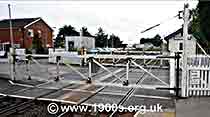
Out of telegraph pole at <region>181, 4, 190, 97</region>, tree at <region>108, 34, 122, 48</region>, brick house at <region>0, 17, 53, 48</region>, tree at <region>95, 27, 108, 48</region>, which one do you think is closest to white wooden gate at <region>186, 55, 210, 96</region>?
telegraph pole at <region>181, 4, 190, 97</region>

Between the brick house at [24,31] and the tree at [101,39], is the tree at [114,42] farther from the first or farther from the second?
the brick house at [24,31]

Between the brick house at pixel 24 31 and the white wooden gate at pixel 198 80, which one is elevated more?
the brick house at pixel 24 31

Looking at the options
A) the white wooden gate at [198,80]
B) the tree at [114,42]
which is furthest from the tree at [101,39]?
the white wooden gate at [198,80]

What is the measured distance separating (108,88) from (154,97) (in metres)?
2.20

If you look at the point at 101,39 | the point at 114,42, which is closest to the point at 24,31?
the point at 101,39

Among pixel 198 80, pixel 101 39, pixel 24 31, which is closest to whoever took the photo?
pixel 198 80

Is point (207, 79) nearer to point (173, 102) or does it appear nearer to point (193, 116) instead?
point (173, 102)

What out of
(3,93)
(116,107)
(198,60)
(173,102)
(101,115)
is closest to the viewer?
(101,115)

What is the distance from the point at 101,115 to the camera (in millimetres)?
5617

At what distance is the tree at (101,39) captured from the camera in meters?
71.1

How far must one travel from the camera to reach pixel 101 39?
74438 mm

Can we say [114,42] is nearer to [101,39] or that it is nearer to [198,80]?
[101,39]

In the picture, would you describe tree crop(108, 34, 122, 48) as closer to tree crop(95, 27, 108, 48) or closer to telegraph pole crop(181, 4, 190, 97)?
tree crop(95, 27, 108, 48)

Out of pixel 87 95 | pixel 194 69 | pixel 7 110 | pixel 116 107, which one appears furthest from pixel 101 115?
pixel 194 69
